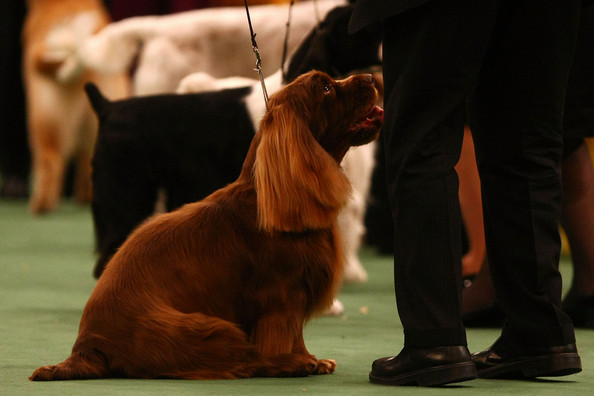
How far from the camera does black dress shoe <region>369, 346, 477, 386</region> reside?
7.52 feet

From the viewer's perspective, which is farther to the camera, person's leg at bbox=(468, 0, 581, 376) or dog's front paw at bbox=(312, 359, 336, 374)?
dog's front paw at bbox=(312, 359, 336, 374)

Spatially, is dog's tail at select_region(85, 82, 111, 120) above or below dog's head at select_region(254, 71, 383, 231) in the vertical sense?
below

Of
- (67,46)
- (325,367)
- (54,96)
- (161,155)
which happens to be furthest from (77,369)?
(54,96)

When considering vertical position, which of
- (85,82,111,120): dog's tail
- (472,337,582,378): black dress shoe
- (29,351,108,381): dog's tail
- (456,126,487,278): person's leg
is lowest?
(456,126,487,278): person's leg

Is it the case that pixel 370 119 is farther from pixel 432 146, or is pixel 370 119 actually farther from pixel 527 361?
pixel 527 361

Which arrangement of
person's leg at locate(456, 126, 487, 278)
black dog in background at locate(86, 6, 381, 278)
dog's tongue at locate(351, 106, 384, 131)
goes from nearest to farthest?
dog's tongue at locate(351, 106, 384, 131)
black dog in background at locate(86, 6, 381, 278)
person's leg at locate(456, 126, 487, 278)

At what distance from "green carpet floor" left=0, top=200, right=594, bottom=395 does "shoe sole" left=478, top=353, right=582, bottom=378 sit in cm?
3

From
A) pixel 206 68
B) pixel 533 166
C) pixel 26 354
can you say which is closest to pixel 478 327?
pixel 533 166

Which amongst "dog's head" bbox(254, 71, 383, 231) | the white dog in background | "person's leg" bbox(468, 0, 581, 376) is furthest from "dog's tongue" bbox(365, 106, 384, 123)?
the white dog in background

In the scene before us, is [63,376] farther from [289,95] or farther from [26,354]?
[289,95]

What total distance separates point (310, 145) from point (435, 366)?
0.68 m

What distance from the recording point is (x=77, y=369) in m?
2.48

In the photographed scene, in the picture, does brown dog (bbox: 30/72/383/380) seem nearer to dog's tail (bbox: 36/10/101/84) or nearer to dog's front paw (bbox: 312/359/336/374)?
dog's front paw (bbox: 312/359/336/374)

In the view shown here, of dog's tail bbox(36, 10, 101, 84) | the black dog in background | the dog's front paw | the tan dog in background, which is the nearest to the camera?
the dog's front paw
